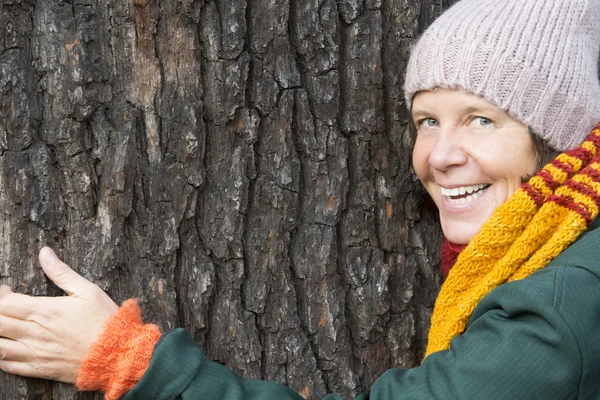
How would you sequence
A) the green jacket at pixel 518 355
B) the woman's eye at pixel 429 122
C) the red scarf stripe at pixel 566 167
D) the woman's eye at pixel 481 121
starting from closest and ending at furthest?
the green jacket at pixel 518 355 → the red scarf stripe at pixel 566 167 → the woman's eye at pixel 481 121 → the woman's eye at pixel 429 122

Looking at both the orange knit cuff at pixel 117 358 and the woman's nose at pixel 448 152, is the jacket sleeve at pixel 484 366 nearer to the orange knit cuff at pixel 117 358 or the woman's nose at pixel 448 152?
the orange knit cuff at pixel 117 358

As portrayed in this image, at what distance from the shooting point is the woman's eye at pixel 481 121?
7.39 ft

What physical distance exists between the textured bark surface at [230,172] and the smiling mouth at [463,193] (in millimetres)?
207

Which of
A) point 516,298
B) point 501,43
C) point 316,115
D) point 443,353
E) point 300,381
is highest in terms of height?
point 501,43

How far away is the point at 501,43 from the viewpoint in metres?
2.20

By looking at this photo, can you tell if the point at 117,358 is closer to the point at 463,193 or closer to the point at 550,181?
the point at 463,193

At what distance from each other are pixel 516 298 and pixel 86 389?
1.09m

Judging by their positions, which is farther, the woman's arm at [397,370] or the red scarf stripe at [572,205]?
the red scarf stripe at [572,205]

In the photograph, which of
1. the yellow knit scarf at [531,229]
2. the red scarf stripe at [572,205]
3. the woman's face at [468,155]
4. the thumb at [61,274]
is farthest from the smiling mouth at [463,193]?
the thumb at [61,274]

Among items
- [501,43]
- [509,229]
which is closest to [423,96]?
[501,43]

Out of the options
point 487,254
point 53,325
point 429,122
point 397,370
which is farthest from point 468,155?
point 53,325

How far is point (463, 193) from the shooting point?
92.0 inches

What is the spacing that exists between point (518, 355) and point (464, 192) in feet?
1.97

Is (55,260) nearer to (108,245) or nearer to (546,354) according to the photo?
(108,245)
